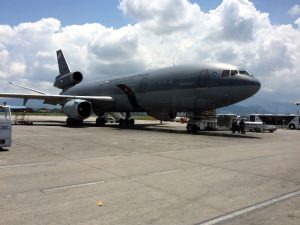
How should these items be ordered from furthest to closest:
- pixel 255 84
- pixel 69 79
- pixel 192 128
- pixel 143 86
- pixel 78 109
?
pixel 69 79 < pixel 78 109 < pixel 143 86 < pixel 192 128 < pixel 255 84

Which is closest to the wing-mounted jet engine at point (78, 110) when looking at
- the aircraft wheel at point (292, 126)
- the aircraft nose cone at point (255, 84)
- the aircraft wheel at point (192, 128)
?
the aircraft wheel at point (192, 128)

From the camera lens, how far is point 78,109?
3095 cm

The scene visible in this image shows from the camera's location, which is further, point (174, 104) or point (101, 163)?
point (174, 104)

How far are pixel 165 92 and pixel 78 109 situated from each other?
8.69 m

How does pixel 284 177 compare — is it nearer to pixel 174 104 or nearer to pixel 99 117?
pixel 174 104

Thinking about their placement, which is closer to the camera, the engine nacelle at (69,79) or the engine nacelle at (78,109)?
the engine nacelle at (78,109)

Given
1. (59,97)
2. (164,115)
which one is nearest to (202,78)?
(164,115)

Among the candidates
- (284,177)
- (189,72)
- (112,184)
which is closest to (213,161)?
(284,177)

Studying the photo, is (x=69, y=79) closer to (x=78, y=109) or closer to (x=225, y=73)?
(x=78, y=109)

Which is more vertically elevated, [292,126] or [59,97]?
[59,97]

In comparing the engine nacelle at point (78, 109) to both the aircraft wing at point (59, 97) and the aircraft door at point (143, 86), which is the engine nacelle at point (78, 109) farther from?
the aircraft door at point (143, 86)

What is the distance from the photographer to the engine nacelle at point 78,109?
101 ft

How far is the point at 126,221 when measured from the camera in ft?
17.6

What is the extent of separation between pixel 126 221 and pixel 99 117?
31.8m
